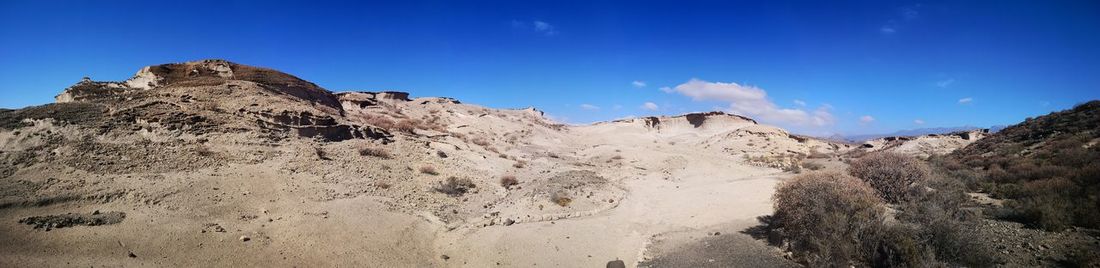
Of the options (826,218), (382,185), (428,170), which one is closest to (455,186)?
(428,170)

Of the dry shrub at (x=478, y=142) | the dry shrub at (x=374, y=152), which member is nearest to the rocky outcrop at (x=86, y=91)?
the dry shrub at (x=374, y=152)

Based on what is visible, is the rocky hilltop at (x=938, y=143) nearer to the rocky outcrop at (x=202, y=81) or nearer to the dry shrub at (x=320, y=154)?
the dry shrub at (x=320, y=154)

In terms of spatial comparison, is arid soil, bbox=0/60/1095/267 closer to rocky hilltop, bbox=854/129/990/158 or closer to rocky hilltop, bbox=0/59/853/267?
rocky hilltop, bbox=0/59/853/267

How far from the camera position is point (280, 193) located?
35.5 ft

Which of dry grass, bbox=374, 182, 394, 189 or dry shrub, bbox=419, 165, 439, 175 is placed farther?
dry shrub, bbox=419, 165, 439, 175

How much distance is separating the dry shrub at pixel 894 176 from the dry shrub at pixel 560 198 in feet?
29.4

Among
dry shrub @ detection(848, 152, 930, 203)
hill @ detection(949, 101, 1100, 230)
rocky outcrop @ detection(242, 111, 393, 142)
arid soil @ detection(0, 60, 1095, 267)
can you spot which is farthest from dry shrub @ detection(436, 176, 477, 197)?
hill @ detection(949, 101, 1100, 230)

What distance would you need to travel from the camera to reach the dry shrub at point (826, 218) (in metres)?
7.92

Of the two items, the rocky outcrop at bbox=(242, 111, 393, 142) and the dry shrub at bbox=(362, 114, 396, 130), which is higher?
the dry shrub at bbox=(362, 114, 396, 130)

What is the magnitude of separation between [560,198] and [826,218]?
25.1ft

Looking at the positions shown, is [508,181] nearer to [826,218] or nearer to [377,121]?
[377,121]

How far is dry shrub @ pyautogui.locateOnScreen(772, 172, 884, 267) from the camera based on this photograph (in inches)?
312

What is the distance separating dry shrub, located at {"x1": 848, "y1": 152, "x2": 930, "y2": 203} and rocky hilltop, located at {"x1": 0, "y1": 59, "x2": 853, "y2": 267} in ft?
10.2

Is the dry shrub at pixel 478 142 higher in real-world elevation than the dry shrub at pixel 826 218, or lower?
higher
